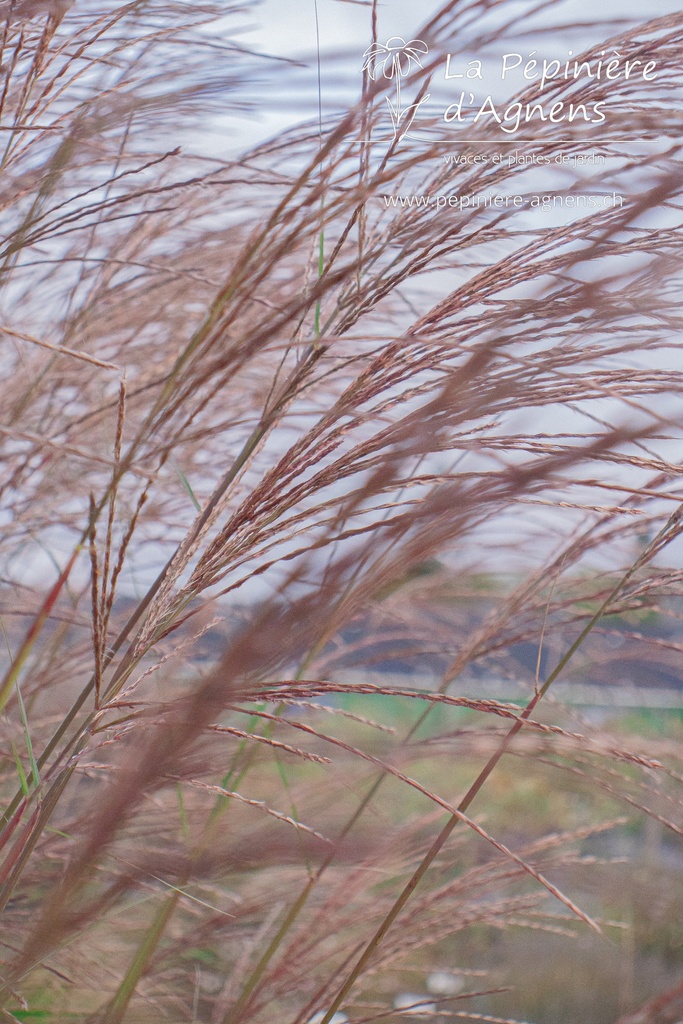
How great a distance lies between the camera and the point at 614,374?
42 cm

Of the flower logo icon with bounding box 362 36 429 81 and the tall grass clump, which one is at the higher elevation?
the flower logo icon with bounding box 362 36 429 81

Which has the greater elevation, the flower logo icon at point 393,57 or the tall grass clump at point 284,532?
the flower logo icon at point 393,57

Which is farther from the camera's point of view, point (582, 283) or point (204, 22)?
point (204, 22)

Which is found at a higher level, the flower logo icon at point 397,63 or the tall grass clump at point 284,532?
the flower logo icon at point 397,63

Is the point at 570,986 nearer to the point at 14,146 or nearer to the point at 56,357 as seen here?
the point at 56,357

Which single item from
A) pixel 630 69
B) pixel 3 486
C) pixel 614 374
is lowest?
pixel 3 486

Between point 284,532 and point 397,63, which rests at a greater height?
point 397,63

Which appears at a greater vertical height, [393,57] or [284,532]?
[393,57]

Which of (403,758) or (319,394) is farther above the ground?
(319,394)

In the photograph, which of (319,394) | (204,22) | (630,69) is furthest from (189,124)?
(630,69)

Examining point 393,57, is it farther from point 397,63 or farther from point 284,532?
point 284,532

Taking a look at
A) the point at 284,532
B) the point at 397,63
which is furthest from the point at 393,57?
the point at 284,532

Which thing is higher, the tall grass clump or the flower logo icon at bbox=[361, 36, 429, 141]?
the flower logo icon at bbox=[361, 36, 429, 141]

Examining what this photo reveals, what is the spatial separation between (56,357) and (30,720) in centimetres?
39
